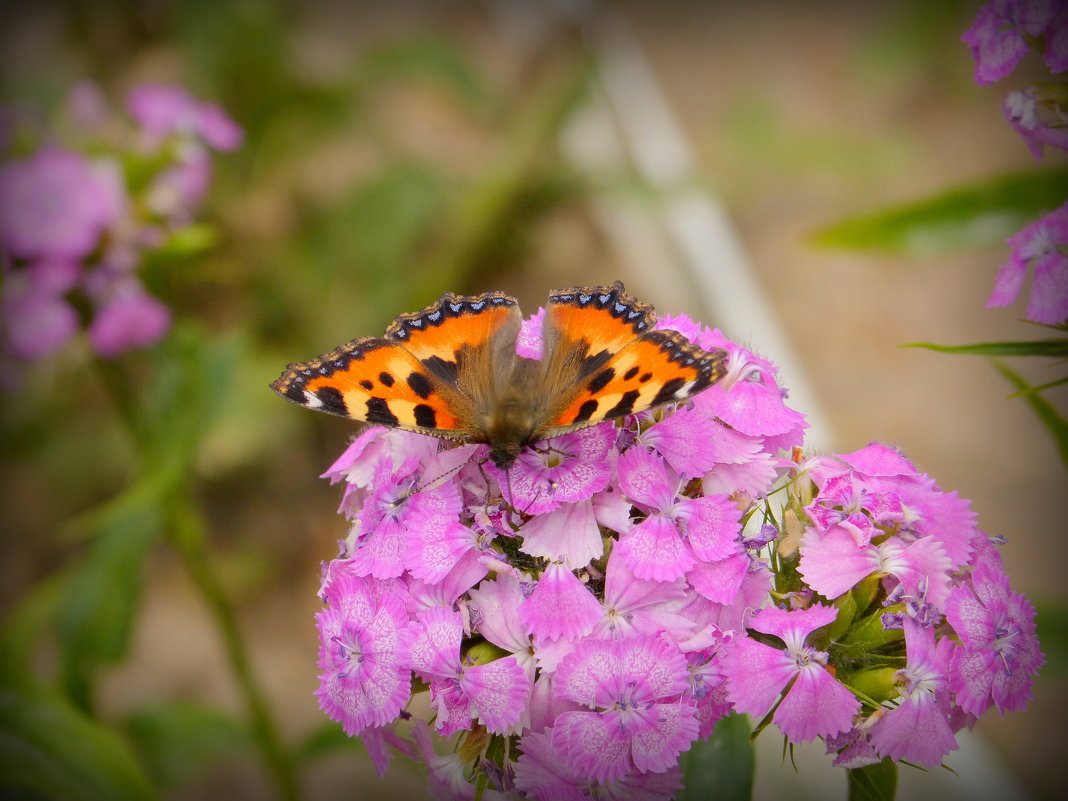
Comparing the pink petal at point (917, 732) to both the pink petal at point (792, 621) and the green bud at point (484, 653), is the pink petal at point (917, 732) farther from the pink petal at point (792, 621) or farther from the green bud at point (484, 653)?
the green bud at point (484, 653)

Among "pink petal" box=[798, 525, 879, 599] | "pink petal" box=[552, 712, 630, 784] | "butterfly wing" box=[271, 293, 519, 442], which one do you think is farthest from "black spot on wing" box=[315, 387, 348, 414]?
"pink petal" box=[798, 525, 879, 599]

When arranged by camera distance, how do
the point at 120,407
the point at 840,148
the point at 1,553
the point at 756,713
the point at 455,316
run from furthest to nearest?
1. the point at 840,148
2. the point at 1,553
3. the point at 120,407
4. the point at 455,316
5. the point at 756,713

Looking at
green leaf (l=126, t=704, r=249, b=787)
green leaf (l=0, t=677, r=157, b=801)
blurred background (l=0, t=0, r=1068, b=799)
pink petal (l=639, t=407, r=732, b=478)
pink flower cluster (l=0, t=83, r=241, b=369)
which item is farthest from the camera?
blurred background (l=0, t=0, r=1068, b=799)

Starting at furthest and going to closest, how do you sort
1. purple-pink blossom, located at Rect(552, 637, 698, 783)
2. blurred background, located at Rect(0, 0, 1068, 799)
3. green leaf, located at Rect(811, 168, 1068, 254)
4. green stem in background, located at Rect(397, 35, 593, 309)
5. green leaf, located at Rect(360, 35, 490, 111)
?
green leaf, located at Rect(360, 35, 490, 111), green stem in background, located at Rect(397, 35, 593, 309), blurred background, located at Rect(0, 0, 1068, 799), green leaf, located at Rect(811, 168, 1068, 254), purple-pink blossom, located at Rect(552, 637, 698, 783)

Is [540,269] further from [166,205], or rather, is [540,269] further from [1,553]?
[1,553]

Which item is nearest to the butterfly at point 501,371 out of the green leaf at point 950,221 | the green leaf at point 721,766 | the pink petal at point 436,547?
the pink petal at point 436,547

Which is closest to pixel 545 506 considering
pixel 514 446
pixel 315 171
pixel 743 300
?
pixel 514 446

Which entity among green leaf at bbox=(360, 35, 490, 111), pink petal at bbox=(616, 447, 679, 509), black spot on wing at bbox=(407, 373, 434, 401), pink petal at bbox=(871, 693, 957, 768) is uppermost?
green leaf at bbox=(360, 35, 490, 111)

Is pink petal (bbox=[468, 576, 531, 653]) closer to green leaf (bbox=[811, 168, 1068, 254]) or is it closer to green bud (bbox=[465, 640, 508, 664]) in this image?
green bud (bbox=[465, 640, 508, 664])
